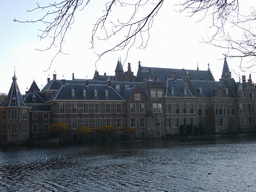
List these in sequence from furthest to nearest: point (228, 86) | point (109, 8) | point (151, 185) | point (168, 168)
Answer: point (228, 86) → point (168, 168) → point (151, 185) → point (109, 8)

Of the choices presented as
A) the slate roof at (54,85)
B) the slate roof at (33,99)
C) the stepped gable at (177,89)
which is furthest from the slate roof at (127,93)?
the slate roof at (33,99)

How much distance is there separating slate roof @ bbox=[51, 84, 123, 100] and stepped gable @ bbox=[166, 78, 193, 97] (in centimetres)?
1027

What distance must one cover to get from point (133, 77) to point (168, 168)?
60575 mm

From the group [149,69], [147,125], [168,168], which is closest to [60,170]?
[168,168]

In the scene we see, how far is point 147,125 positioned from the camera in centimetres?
6159

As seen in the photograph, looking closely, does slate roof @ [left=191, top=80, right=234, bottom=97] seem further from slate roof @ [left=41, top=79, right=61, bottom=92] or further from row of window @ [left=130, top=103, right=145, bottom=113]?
slate roof @ [left=41, top=79, right=61, bottom=92]

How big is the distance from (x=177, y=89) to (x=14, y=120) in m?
31.3

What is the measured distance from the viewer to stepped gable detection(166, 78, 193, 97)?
2564 inches

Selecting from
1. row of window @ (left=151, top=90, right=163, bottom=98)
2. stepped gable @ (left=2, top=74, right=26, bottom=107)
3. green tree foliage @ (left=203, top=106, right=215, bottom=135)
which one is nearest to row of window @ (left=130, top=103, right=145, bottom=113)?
row of window @ (left=151, top=90, right=163, bottom=98)

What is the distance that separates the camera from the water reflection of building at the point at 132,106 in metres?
55.3

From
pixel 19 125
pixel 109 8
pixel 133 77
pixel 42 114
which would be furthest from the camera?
pixel 133 77

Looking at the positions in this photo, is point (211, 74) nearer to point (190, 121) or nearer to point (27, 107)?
point (190, 121)

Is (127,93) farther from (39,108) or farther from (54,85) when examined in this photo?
(39,108)

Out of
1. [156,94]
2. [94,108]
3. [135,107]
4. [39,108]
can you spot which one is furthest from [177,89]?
[39,108]
